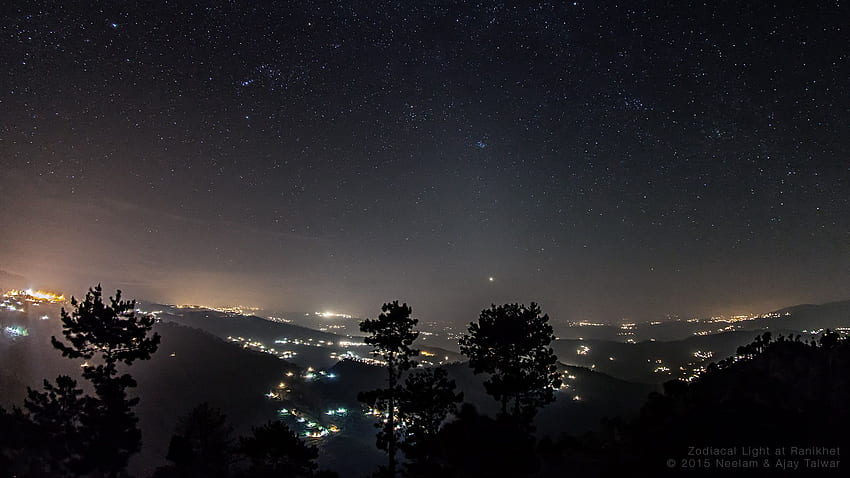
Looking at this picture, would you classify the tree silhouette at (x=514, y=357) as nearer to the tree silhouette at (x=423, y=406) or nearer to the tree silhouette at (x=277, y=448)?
the tree silhouette at (x=423, y=406)

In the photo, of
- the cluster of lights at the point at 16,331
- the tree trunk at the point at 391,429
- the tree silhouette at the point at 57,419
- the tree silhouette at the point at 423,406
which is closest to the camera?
the tree trunk at the point at 391,429

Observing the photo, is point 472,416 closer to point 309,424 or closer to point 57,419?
point 57,419

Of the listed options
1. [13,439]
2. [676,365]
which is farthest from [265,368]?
[676,365]

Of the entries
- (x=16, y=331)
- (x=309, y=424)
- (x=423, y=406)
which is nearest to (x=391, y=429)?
(x=423, y=406)

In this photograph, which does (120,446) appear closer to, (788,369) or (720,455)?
(720,455)

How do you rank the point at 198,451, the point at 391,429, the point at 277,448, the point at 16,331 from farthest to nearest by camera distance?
1. the point at 16,331
2. the point at 198,451
3. the point at 391,429
4. the point at 277,448

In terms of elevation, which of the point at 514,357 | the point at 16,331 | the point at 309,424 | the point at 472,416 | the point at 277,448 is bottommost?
the point at 309,424

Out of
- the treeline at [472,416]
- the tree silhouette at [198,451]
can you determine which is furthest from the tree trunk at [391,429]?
the tree silhouette at [198,451]
